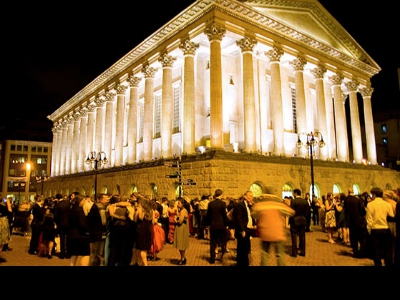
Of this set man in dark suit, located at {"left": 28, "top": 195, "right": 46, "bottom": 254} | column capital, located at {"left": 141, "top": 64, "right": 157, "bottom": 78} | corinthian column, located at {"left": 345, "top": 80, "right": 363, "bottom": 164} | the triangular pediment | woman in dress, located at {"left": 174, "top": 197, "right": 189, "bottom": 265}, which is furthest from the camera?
corinthian column, located at {"left": 345, "top": 80, "right": 363, "bottom": 164}

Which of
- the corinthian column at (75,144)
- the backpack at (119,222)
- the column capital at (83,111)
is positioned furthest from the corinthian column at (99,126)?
the backpack at (119,222)

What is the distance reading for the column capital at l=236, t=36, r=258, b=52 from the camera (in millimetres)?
26828

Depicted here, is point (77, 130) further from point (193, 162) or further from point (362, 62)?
point (362, 62)

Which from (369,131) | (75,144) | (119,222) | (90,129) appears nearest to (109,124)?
(90,129)

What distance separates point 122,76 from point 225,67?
14108mm

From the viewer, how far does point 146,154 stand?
30922 mm

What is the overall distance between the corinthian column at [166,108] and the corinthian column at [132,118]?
6286 mm

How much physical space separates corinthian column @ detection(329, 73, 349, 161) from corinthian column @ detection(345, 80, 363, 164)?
6.96ft

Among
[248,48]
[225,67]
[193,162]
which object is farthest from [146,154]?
[248,48]

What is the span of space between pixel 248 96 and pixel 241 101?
327cm

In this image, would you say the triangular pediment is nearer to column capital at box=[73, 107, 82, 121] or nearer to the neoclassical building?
the neoclassical building

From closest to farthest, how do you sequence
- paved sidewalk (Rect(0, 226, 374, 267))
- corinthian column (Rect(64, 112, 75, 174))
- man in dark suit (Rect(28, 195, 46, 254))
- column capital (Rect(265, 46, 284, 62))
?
paved sidewalk (Rect(0, 226, 374, 267)) < man in dark suit (Rect(28, 195, 46, 254)) < column capital (Rect(265, 46, 284, 62)) < corinthian column (Rect(64, 112, 75, 174))

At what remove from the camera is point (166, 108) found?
28703 mm

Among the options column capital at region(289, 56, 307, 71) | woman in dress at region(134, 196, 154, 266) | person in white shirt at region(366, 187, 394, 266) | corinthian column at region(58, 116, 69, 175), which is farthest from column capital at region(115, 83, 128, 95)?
person in white shirt at region(366, 187, 394, 266)
